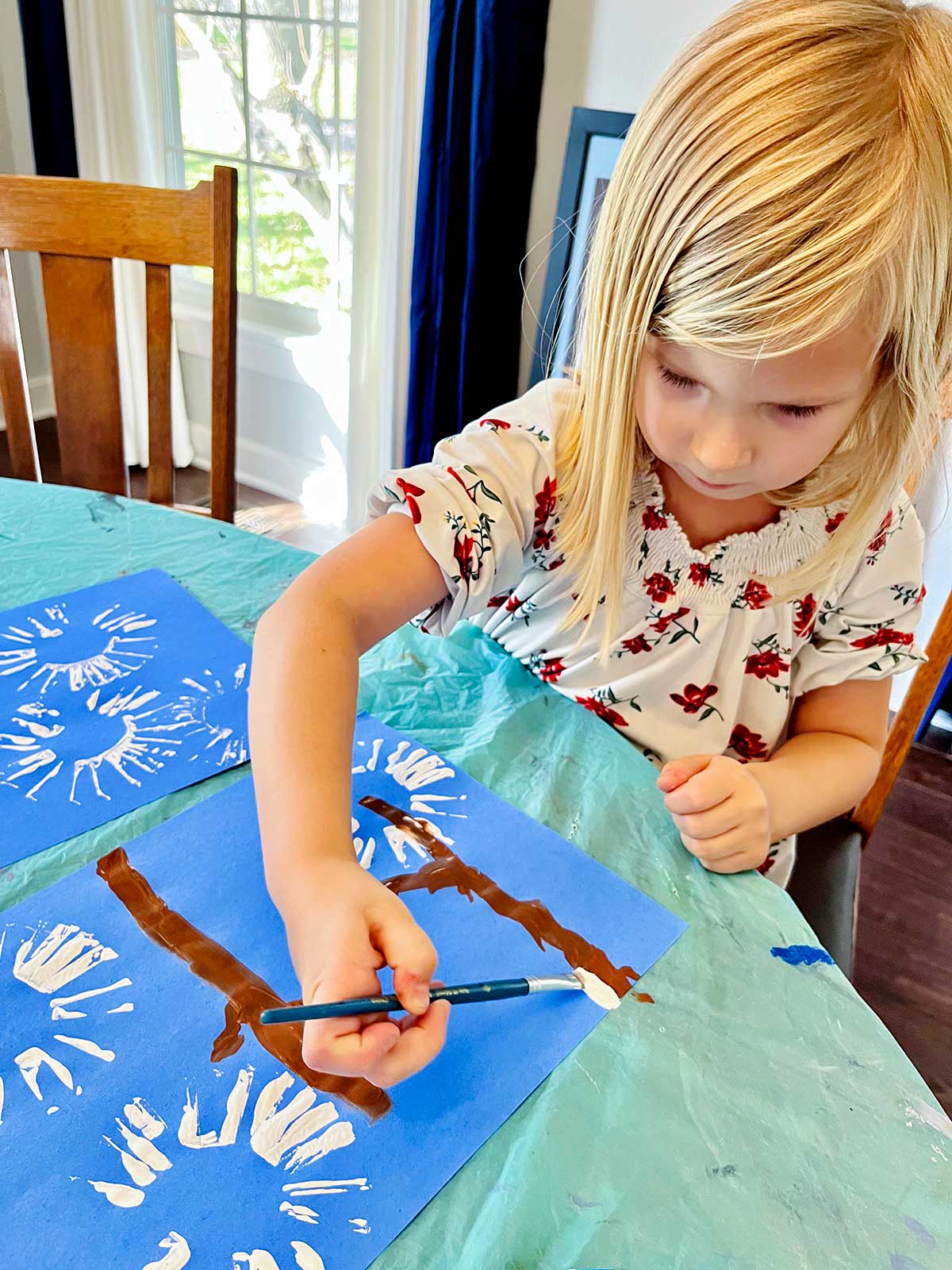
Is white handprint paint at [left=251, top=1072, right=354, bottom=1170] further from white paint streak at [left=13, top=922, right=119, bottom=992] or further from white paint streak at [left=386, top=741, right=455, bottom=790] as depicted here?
white paint streak at [left=386, top=741, right=455, bottom=790]

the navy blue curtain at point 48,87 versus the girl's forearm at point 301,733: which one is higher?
the navy blue curtain at point 48,87

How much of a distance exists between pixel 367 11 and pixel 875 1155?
208cm

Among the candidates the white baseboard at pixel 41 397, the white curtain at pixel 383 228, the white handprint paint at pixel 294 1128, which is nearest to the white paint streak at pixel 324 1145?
the white handprint paint at pixel 294 1128

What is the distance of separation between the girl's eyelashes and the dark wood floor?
988mm

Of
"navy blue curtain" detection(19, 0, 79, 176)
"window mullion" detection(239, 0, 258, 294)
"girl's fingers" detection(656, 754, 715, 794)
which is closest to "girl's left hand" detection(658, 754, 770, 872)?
"girl's fingers" detection(656, 754, 715, 794)

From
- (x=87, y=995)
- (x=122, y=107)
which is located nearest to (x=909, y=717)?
(x=87, y=995)

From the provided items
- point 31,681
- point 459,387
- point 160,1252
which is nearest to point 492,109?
point 459,387

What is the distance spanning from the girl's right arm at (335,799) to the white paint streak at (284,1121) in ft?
0.11

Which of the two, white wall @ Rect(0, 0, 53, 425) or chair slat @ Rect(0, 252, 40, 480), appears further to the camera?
white wall @ Rect(0, 0, 53, 425)

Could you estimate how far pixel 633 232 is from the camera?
1.82ft

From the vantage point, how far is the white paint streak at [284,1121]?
38 cm

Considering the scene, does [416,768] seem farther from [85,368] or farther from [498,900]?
[85,368]

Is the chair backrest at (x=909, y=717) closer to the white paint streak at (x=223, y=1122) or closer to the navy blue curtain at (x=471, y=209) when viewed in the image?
the white paint streak at (x=223, y=1122)

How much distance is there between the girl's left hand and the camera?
56 cm
